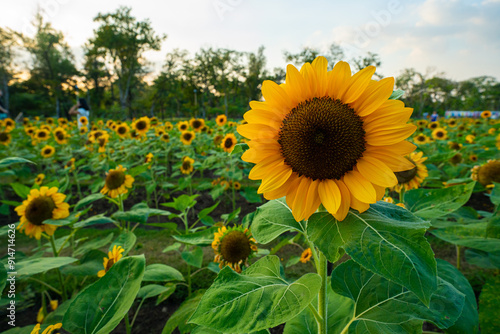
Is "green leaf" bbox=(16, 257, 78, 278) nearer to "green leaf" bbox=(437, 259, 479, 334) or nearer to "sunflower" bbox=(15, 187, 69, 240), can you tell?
"sunflower" bbox=(15, 187, 69, 240)

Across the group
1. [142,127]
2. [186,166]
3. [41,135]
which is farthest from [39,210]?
[41,135]

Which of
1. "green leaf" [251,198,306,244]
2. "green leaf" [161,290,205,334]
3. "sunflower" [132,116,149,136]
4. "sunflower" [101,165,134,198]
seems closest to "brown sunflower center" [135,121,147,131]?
"sunflower" [132,116,149,136]

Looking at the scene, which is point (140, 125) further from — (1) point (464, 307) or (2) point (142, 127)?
(1) point (464, 307)

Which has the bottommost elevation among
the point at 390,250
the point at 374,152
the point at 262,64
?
the point at 390,250

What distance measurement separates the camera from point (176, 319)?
1392mm

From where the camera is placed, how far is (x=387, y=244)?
66 cm

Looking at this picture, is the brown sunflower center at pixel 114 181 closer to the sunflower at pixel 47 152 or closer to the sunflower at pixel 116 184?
the sunflower at pixel 116 184

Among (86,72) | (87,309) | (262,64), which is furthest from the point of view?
(86,72)

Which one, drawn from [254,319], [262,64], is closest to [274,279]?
[254,319]

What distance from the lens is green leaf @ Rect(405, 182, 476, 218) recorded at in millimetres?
1083

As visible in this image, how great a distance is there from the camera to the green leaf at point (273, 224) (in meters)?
0.93

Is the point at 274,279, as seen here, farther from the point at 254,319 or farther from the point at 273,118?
the point at 273,118

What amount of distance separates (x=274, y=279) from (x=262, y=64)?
3154cm

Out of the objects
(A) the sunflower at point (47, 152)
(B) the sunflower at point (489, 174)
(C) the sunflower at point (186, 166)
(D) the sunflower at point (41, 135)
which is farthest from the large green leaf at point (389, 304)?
(D) the sunflower at point (41, 135)
